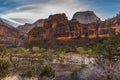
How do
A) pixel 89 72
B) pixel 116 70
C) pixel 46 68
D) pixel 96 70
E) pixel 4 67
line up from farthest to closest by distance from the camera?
1. pixel 46 68
2. pixel 89 72
3. pixel 96 70
4. pixel 116 70
5. pixel 4 67

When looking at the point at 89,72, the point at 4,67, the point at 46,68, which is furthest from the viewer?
the point at 46,68

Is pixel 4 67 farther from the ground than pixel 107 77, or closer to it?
farther from the ground

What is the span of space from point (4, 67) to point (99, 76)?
8.90 m

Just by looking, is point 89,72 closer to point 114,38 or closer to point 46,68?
point 114,38

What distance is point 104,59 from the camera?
91.5 ft

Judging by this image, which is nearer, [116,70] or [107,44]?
[116,70]

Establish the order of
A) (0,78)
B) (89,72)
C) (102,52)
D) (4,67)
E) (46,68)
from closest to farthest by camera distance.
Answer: (0,78) → (4,67) → (89,72) → (102,52) → (46,68)

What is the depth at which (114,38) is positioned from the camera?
2923 cm

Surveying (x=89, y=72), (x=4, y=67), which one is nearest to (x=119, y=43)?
(x=89, y=72)

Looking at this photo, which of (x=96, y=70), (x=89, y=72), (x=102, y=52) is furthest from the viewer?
(x=102, y=52)

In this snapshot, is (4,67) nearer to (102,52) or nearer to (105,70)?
(105,70)

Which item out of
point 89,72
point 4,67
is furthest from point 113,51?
point 4,67

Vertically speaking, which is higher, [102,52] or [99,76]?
[102,52]

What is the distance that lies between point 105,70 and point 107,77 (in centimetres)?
64
